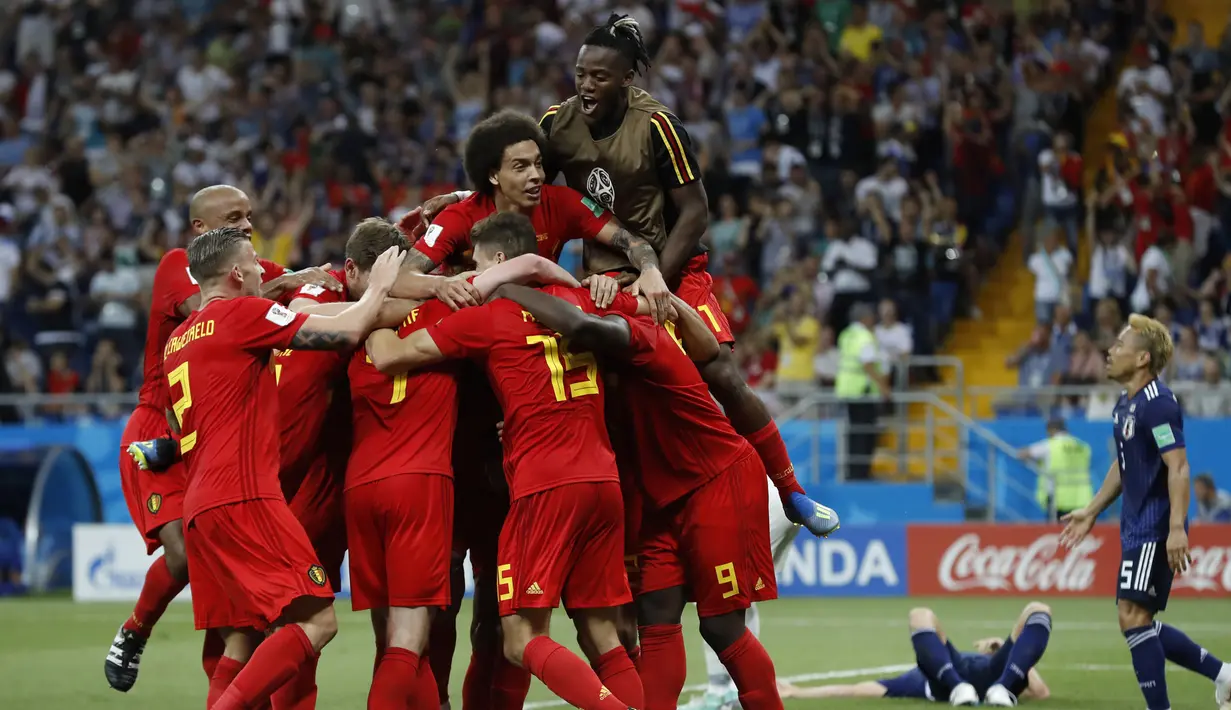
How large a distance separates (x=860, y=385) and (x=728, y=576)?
38.7 feet

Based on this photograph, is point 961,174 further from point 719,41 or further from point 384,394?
point 384,394

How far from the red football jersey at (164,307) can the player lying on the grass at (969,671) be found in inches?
171

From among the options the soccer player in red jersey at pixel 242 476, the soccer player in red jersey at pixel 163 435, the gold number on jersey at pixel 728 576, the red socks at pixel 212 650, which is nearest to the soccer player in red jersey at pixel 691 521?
the gold number on jersey at pixel 728 576

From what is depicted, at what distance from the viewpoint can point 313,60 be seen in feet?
82.4

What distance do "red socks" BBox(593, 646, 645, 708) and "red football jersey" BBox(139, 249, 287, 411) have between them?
287cm

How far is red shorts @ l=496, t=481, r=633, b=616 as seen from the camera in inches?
270

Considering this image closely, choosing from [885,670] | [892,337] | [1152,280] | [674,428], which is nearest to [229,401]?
[674,428]

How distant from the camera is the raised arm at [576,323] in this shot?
22.6 feet

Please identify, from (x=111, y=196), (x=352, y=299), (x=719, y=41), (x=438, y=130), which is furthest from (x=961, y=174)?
(x=352, y=299)

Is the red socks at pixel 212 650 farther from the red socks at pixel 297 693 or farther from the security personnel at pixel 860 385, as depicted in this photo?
the security personnel at pixel 860 385

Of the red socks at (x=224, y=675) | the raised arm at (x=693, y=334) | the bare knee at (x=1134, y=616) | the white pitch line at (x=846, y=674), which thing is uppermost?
the raised arm at (x=693, y=334)

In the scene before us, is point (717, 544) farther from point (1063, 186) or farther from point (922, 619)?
point (1063, 186)

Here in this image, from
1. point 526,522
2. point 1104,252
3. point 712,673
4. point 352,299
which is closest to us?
point 526,522

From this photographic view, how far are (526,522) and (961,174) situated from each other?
15413 mm
